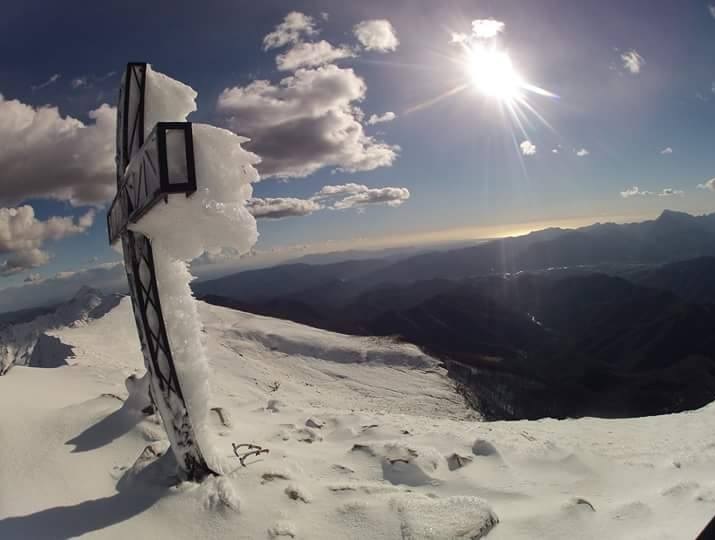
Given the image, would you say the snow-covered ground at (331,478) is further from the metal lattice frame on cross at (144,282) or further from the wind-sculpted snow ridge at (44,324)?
the wind-sculpted snow ridge at (44,324)

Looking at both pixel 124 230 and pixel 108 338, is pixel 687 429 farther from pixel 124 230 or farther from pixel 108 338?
pixel 108 338

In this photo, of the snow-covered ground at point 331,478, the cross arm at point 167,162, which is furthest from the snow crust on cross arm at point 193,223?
the snow-covered ground at point 331,478

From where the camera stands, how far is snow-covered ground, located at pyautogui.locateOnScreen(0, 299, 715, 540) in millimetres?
9727

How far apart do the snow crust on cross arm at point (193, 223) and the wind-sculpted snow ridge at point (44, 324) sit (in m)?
65.9

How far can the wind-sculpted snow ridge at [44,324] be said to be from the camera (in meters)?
83.8

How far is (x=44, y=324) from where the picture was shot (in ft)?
356

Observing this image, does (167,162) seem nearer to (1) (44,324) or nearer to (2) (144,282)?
(2) (144,282)

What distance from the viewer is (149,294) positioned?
1082 cm

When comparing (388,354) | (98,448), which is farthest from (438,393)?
(98,448)

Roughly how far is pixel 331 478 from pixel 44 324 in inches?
4881

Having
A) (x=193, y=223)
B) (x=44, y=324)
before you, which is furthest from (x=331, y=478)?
(x=44, y=324)

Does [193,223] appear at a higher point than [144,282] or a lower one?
higher

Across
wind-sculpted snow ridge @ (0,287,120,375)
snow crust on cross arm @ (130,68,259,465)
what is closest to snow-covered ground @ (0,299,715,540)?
snow crust on cross arm @ (130,68,259,465)

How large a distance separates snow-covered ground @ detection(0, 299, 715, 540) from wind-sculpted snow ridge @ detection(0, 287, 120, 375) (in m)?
60.0
